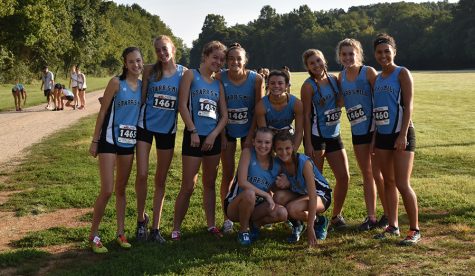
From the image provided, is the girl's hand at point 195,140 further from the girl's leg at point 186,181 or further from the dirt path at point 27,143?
the dirt path at point 27,143

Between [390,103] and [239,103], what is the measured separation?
1.56m

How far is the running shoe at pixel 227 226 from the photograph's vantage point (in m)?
5.59

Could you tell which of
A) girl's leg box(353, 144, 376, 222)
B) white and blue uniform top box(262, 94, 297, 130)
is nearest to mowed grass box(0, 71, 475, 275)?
girl's leg box(353, 144, 376, 222)

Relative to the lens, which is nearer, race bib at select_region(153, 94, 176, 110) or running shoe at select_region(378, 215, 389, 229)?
race bib at select_region(153, 94, 176, 110)

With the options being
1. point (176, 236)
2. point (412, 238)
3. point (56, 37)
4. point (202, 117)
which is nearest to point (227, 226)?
point (176, 236)

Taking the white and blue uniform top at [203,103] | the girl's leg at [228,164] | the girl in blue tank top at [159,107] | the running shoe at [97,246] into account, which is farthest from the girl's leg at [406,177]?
the running shoe at [97,246]

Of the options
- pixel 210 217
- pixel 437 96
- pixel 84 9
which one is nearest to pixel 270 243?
pixel 210 217

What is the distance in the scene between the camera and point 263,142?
503 centimetres

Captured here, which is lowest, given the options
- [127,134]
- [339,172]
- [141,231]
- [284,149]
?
[141,231]

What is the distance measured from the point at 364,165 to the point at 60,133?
10.3 m

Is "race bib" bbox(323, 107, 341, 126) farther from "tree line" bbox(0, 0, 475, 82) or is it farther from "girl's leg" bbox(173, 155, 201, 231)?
"tree line" bbox(0, 0, 475, 82)

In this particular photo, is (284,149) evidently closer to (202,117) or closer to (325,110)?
(325,110)

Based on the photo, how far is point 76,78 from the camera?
21.7 metres

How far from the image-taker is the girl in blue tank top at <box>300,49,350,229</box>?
17.9 ft
